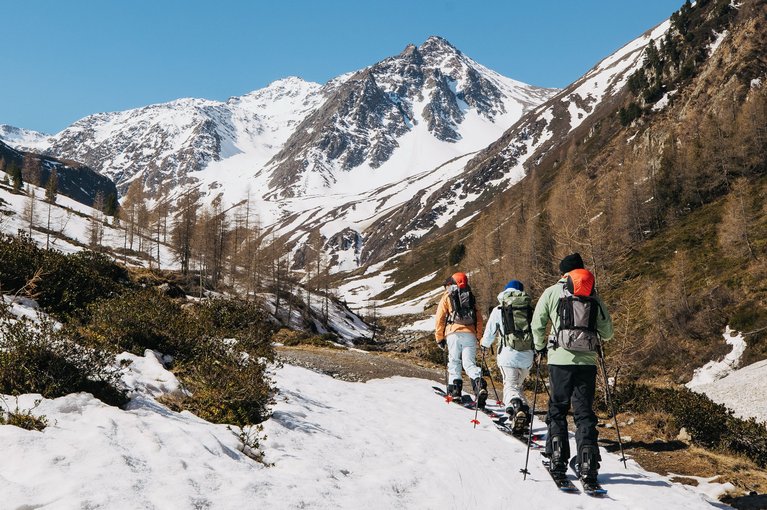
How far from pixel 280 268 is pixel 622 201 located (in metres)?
63.6

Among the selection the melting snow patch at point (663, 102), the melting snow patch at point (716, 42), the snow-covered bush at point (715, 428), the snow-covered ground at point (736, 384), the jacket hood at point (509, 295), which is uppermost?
the melting snow patch at point (716, 42)

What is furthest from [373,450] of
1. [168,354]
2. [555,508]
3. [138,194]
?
[138,194]

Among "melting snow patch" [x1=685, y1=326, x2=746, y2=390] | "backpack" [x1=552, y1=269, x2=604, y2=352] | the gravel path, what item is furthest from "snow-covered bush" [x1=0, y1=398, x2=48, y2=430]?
"melting snow patch" [x1=685, y1=326, x2=746, y2=390]

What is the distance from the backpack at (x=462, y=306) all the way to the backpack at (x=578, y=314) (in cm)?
473

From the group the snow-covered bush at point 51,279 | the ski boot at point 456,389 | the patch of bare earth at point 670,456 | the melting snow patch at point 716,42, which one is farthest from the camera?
the melting snow patch at point 716,42

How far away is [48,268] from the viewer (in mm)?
12672

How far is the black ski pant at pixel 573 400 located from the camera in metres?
7.19

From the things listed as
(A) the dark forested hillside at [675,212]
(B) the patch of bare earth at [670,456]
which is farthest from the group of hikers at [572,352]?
(A) the dark forested hillside at [675,212]

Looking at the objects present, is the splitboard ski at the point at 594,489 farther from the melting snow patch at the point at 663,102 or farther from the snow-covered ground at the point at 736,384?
the melting snow patch at the point at 663,102

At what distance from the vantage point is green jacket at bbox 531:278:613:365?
24.3 feet

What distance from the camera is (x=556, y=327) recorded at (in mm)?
7637

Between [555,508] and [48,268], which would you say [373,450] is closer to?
[555,508]

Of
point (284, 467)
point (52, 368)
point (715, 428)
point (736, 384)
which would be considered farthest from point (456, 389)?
point (736, 384)

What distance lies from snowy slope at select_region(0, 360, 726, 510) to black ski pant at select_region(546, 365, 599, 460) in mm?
814
